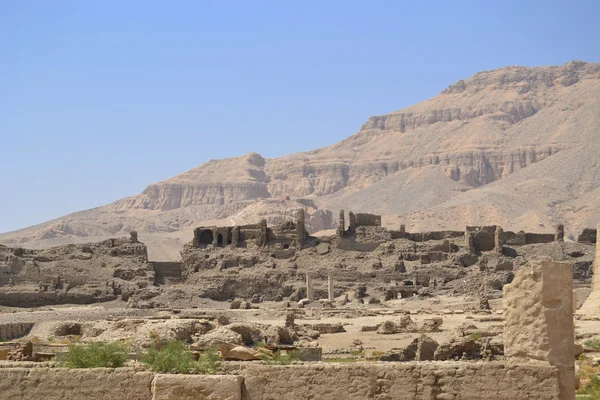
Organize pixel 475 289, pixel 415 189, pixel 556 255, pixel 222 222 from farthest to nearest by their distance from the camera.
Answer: pixel 415 189
pixel 222 222
pixel 556 255
pixel 475 289

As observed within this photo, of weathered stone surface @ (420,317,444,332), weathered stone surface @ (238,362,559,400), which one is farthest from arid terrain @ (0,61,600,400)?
weathered stone surface @ (420,317,444,332)

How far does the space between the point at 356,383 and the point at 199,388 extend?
154 centimetres

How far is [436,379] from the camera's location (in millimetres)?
11023

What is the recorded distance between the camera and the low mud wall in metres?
10.9

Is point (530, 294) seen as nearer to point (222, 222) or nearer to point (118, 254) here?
point (118, 254)

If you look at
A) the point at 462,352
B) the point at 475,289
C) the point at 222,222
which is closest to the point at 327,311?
the point at 475,289

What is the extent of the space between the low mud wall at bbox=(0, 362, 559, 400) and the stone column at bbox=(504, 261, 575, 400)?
0.14 meters

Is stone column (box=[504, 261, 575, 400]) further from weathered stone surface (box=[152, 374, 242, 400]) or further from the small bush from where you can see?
the small bush

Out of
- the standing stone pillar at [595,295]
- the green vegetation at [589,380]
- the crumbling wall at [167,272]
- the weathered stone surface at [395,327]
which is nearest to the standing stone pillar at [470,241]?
the crumbling wall at [167,272]

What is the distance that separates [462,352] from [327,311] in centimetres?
3085

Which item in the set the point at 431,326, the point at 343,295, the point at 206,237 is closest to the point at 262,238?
the point at 206,237

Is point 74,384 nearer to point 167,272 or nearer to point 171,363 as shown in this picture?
point 171,363

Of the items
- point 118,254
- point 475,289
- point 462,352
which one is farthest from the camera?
point 118,254

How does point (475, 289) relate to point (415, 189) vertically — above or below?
below
